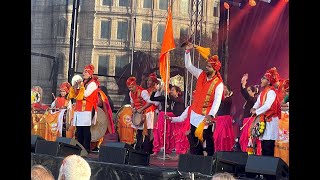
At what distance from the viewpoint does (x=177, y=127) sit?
31.7 ft

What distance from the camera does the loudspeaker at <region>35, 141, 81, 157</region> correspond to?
8211mm

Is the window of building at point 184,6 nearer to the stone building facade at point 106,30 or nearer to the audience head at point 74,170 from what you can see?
the stone building facade at point 106,30

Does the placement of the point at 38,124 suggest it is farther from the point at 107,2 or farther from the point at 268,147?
the point at 268,147

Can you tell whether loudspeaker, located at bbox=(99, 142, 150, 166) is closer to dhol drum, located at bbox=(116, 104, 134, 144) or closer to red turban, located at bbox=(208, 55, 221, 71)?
red turban, located at bbox=(208, 55, 221, 71)

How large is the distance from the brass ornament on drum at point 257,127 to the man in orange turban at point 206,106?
558 mm

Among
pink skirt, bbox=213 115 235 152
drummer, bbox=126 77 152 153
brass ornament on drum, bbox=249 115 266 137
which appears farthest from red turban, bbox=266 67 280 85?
drummer, bbox=126 77 152 153

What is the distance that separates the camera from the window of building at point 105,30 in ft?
33.5

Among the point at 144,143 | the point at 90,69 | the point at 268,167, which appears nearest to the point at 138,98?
the point at 144,143

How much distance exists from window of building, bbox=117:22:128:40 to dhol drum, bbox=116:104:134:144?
101 centimetres

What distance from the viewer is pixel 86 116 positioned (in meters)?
10.6

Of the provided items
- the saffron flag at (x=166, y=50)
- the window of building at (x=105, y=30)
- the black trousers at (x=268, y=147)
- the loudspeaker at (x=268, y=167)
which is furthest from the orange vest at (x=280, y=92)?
the window of building at (x=105, y=30)
